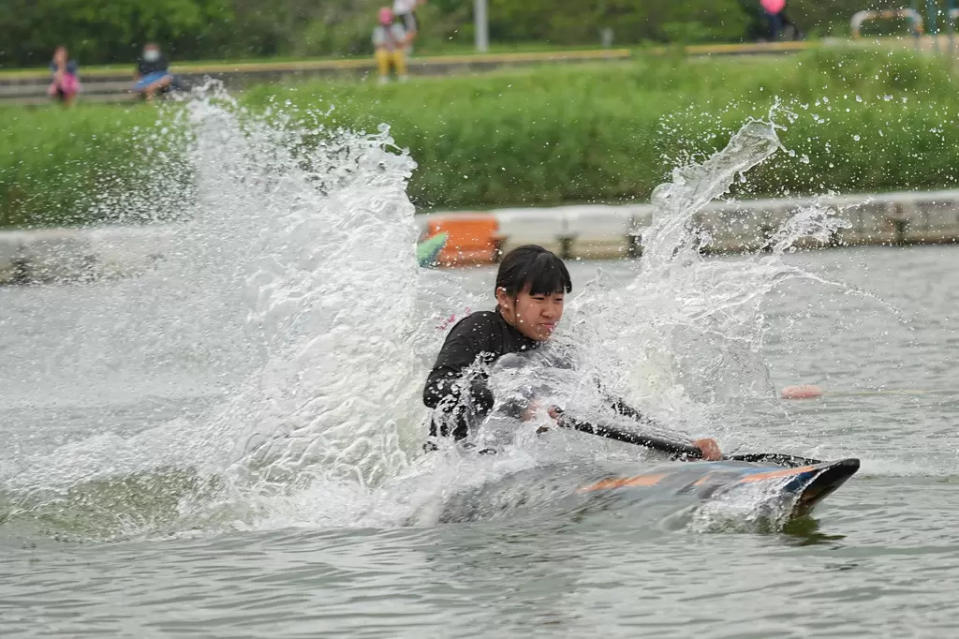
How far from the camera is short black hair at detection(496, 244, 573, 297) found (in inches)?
288

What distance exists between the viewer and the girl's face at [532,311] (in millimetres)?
7375

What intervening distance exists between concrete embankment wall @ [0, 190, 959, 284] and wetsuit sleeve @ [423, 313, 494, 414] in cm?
988

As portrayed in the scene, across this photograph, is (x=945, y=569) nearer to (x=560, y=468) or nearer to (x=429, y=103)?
(x=560, y=468)

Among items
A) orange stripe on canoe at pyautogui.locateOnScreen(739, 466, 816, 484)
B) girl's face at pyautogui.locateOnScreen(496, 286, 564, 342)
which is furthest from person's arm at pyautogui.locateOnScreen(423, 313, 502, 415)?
A: orange stripe on canoe at pyautogui.locateOnScreen(739, 466, 816, 484)

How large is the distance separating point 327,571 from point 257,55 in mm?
29179

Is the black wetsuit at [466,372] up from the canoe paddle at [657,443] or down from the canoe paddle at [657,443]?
up

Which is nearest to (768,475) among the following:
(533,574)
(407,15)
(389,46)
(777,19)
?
(533,574)

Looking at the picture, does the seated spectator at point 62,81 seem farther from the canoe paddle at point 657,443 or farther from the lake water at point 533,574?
the canoe paddle at point 657,443

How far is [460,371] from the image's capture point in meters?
7.38

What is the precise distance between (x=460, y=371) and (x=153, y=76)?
21.2 metres

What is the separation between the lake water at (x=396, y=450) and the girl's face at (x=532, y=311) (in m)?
0.29

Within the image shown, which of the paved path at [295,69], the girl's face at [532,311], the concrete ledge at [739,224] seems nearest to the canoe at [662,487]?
the girl's face at [532,311]

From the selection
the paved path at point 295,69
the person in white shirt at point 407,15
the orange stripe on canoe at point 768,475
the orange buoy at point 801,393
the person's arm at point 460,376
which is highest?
the person in white shirt at point 407,15

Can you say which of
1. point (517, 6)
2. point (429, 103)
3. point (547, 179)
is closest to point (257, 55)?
point (517, 6)
